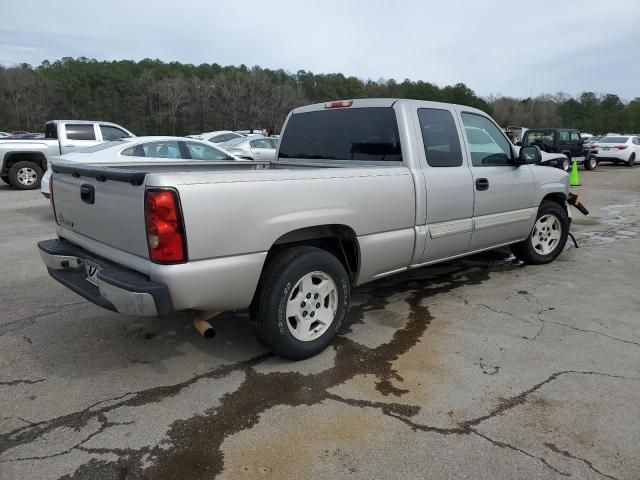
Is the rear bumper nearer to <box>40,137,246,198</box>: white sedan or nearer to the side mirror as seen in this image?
the side mirror

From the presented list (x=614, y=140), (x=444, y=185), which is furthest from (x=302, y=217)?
(x=614, y=140)

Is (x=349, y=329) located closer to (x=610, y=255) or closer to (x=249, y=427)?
(x=249, y=427)

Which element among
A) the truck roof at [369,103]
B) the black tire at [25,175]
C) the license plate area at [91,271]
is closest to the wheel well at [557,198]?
the truck roof at [369,103]

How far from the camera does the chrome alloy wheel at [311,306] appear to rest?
3498 mm

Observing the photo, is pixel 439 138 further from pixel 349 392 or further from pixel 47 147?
pixel 47 147

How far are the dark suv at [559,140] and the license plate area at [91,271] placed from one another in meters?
20.9

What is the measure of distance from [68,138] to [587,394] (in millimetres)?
13976

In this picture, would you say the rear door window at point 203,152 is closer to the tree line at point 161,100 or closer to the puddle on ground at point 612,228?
the puddle on ground at point 612,228

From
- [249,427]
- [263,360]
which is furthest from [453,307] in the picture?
[249,427]

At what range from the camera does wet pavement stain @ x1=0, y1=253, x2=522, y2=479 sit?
248 centimetres

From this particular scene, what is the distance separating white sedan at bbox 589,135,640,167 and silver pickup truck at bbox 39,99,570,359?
23.2m

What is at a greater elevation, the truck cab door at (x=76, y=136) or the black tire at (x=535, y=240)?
the truck cab door at (x=76, y=136)

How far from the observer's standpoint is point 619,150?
2466 cm

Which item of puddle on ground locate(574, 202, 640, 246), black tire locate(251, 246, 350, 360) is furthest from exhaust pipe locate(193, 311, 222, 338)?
puddle on ground locate(574, 202, 640, 246)
